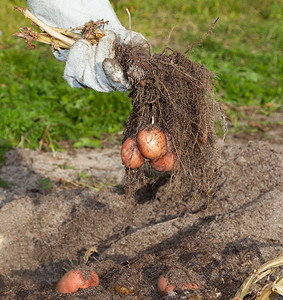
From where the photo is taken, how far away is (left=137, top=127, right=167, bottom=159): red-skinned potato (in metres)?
2.71

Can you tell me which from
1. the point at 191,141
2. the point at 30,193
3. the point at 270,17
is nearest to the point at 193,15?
the point at 270,17

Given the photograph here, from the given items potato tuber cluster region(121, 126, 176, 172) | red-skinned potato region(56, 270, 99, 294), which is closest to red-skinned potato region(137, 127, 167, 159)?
potato tuber cluster region(121, 126, 176, 172)

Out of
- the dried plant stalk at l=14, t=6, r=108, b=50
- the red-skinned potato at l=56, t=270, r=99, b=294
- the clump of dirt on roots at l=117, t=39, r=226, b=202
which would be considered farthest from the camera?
the dried plant stalk at l=14, t=6, r=108, b=50

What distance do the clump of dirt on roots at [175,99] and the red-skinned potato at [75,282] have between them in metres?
0.79

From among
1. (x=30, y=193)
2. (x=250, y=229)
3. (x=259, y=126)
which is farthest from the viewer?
(x=259, y=126)

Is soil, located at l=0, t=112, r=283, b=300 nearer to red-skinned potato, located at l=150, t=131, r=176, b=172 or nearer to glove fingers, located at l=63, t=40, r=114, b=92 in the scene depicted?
red-skinned potato, located at l=150, t=131, r=176, b=172

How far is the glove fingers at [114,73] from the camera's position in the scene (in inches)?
107

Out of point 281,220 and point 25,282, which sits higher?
point 281,220

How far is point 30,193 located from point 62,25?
65.5 inches

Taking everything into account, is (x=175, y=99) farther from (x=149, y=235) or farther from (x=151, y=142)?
(x=149, y=235)

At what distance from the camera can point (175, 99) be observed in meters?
2.73

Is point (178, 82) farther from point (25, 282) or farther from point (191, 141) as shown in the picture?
point (25, 282)

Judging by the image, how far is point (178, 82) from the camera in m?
2.72

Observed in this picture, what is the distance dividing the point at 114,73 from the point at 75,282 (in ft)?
3.79
